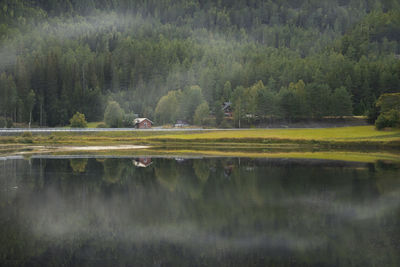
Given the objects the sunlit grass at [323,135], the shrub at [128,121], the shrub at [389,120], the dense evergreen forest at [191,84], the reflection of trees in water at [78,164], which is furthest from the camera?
the shrub at [128,121]

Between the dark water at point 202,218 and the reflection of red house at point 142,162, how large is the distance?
7336mm

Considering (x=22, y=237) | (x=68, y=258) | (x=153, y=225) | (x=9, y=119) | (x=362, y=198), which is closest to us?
(x=68, y=258)

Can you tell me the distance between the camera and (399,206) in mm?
29797

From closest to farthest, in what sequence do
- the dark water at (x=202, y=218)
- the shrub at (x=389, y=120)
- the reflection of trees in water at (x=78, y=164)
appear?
the dark water at (x=202, y=218)
the reflection of trees in water at (x=78, y=164)
the shrub at (x=389, y=120)

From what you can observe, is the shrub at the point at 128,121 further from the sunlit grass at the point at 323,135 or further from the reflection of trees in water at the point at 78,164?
the reflection of trees in water at the point at 78,164

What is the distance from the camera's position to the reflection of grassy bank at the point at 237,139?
7975 centimetres

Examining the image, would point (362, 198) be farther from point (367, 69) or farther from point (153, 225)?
point (367, 69)

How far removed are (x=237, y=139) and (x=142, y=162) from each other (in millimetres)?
34023

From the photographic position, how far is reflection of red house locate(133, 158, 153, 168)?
5411cm

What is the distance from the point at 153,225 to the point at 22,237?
7347 mm

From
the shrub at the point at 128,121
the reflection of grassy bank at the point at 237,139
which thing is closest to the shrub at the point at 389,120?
the reflection of grassy bank at the point at 237,139

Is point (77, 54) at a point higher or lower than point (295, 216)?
higher

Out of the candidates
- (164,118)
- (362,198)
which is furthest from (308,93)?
(362,198)

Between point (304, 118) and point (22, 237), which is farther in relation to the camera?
point (304, 118)
